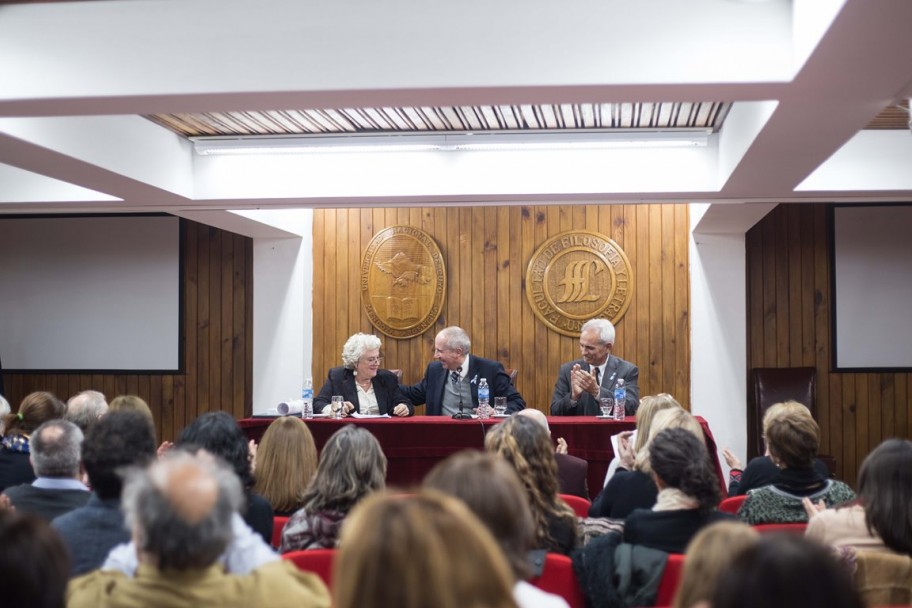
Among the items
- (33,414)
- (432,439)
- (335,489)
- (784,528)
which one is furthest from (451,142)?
(784,528)

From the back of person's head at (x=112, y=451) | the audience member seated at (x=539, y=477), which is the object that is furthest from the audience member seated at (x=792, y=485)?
the back of person's head at (x=112, y=451)

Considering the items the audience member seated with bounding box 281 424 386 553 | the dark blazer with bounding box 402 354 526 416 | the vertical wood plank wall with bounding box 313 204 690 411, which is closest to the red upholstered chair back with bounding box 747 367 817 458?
the vertical wood plank wall with bounding box 313 204 690 411

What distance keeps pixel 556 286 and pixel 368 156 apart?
102 inches

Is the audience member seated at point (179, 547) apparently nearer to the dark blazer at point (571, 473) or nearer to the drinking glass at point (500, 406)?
the dark blazer at point (571, 473)

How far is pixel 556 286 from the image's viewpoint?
8.18 m

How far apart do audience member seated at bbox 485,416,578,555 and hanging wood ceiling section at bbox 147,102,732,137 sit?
2433 millimetres

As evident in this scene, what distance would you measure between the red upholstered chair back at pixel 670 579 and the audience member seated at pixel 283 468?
166cm

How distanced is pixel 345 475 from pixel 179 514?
141 centimetres

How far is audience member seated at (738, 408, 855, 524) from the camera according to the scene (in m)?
3.51

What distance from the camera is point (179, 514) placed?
6.36 ft

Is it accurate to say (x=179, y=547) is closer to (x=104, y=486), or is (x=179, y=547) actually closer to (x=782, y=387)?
(x=104, y=486)

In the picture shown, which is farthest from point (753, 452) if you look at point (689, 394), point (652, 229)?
point (652, 229)

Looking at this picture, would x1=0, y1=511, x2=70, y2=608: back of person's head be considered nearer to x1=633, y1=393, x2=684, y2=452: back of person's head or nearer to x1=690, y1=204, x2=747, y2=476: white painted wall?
x1=633, y1=393, x2=684, y2=452: back of person's head

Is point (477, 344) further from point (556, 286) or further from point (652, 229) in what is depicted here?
point (652, 229)
